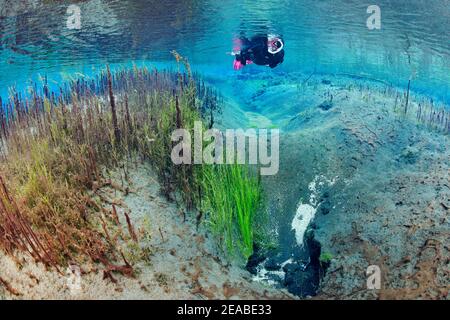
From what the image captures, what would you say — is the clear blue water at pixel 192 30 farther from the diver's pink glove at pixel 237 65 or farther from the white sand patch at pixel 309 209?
the white sand patch at pixel 309 209

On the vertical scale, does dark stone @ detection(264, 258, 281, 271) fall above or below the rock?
below

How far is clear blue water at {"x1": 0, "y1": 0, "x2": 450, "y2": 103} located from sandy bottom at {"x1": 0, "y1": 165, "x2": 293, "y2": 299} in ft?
20.1

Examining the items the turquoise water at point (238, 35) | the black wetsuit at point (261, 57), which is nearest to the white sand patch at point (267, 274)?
the turquoise water at point (238, 35)

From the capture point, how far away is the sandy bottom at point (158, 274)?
137 inches

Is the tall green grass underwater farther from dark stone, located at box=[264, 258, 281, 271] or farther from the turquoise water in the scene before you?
the turquoise water

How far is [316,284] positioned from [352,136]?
150 inches

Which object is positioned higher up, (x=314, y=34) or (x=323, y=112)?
(x=314, y=34)

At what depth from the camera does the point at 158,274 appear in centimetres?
385

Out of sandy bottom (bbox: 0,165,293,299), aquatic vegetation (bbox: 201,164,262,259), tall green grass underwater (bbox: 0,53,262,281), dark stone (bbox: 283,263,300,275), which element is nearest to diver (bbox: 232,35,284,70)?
tall green grass underwater (bbox: 0,53,262,281)

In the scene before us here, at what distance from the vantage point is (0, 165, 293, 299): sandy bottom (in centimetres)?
348

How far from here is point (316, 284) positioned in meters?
4.58

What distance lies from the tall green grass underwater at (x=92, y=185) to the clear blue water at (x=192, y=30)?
3.82 metres
